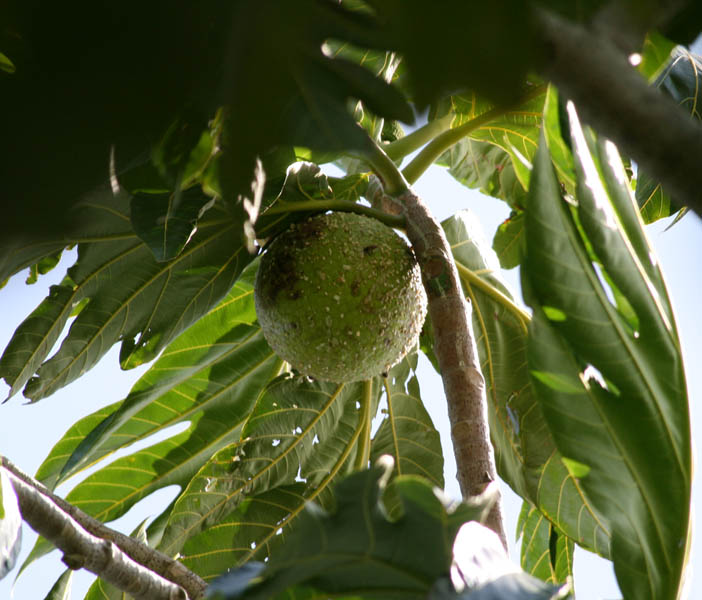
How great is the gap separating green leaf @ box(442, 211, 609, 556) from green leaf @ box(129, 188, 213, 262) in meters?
0.83

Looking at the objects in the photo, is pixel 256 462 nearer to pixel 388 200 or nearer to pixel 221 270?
pixel 221 270

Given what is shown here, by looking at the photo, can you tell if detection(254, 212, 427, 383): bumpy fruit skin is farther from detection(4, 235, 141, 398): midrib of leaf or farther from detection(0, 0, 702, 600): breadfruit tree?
detection(4, 235, 141, 398): midrib of leaf

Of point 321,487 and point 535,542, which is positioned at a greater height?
point 535,542

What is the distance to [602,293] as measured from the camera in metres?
1.01

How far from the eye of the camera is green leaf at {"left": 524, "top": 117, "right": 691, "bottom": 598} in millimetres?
1003

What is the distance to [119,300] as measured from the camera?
5.16 ft

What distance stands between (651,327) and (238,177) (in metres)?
0.78

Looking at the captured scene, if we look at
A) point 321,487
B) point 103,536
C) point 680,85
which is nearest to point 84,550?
point 103,536

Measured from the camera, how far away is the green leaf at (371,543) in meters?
0.61

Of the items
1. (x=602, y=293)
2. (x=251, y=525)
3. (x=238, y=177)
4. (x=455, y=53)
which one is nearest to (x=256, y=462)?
(x=251, y=525)

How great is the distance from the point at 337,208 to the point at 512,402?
673 mm

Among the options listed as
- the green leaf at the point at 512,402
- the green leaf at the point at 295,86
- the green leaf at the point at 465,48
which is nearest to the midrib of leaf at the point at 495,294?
the green leaf at the point at 512,402

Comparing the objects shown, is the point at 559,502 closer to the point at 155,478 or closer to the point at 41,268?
the point at 155,478

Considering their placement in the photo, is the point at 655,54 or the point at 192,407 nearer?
the point at 655,54
